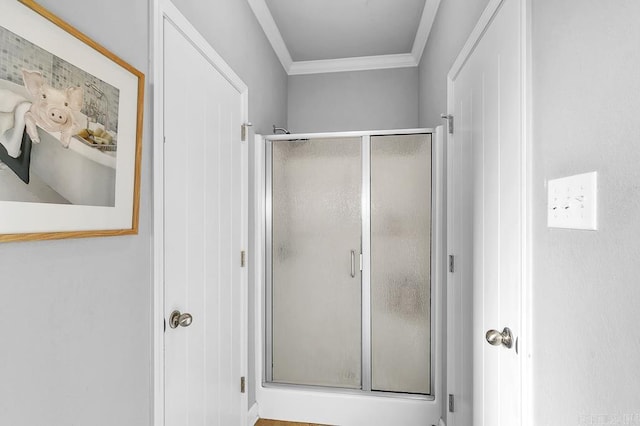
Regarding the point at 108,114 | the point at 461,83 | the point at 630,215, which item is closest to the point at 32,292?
the point at 108,114

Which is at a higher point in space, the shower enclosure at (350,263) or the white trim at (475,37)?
the white trim at (475,37)

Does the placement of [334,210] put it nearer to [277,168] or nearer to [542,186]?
[277,168]

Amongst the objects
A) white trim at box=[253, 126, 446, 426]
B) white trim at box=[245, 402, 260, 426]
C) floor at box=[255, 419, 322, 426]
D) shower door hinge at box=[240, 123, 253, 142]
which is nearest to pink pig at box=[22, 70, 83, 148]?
shower door hinge at box=[240, 123, 253, 142]

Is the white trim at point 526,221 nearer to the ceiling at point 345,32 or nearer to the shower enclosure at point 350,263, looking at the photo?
the shower enclosure at point 350,263

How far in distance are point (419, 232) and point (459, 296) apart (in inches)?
23.7

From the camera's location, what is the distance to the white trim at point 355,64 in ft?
10.3

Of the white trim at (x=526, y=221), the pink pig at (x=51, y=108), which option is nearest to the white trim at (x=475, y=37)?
the white trim at (x=526, y=221)

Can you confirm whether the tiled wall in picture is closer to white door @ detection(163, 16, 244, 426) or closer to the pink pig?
the pink pig

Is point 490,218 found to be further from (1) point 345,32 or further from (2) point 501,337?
(1) point 345,32

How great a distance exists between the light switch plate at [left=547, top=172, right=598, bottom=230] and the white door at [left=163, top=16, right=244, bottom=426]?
3.96ft

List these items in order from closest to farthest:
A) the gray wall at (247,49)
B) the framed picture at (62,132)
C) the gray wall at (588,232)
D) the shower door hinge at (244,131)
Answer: the gray wall at (588,232), the framed picture at (62,132), the gray wall at (247,49), the shower door hinge at (244,131)

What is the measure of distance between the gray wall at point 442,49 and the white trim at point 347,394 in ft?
0.91

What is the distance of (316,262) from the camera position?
2.34 m

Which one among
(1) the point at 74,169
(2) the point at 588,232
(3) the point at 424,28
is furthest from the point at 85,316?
(3) the point at 424,28
